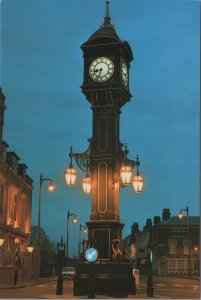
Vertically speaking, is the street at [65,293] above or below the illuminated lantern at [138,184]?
below

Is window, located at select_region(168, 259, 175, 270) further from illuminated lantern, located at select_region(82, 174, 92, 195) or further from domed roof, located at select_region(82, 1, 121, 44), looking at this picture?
domed roof, located at select_region(82, 1, 121, 44)

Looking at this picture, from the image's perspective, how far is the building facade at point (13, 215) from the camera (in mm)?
37094

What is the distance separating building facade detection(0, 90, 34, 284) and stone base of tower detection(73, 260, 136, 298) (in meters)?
15.6

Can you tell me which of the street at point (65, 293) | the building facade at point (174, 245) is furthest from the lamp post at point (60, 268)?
the building facade at point (174, 245)

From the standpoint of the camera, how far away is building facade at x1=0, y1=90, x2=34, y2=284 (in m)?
37.1

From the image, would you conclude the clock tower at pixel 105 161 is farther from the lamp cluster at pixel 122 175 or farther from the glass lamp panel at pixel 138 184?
the glass lamp panel at pixel 138 184

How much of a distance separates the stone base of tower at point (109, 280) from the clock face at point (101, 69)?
268 inches

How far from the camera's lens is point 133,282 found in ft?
59.1

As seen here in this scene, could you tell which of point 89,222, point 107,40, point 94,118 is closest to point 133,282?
point 89,222

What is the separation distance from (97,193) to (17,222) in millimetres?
24644

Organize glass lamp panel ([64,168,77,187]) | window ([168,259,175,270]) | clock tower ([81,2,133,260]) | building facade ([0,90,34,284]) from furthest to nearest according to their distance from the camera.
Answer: window ([168,259,175,270]), building facade ([0,90,34,284]), clock tower ([81,2,133,260]), glass lamp panel ([64,168,77,187])

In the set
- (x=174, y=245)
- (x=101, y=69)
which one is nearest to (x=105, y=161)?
(x=101, y=69)

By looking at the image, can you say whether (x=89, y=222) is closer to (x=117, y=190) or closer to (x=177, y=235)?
(x=117, y=190)

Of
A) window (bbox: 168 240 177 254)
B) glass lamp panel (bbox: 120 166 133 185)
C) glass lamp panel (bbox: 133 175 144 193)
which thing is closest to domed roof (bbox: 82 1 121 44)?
glass lamp panel (bbox: 120 166 133 185)
